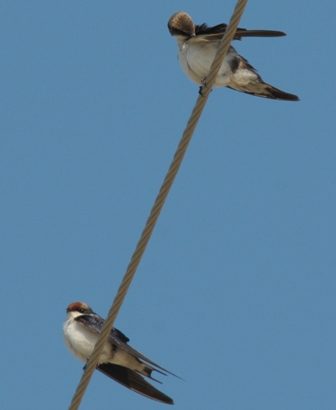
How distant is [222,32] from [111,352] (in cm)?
208

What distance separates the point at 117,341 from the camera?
6.82 metres

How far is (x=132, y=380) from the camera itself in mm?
6719

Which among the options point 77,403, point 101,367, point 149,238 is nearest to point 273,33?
point 149,238

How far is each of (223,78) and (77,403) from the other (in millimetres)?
2906

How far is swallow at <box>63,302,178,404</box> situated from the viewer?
6.66 meters

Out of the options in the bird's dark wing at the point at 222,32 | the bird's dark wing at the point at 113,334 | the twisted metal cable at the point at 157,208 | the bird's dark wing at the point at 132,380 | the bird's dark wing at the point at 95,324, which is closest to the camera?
the twisted metal cable at the point at 157,208

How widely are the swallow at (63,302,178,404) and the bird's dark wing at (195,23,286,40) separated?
6.30ft

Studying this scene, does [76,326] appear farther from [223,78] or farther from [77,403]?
[77,403]

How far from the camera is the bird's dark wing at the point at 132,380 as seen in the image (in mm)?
6145

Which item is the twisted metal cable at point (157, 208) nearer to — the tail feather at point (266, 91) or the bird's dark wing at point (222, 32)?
the bird's dark wing at point (222, 32)

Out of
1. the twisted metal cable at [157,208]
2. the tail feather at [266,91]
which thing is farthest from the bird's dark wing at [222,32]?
the twisted metal cable at [157,208]

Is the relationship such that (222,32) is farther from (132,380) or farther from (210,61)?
(132,380)

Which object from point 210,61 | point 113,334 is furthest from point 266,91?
point 113,334

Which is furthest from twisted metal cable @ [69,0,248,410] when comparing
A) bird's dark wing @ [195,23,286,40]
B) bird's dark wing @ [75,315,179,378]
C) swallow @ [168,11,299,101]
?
swallow @ [168,11,299,101]
